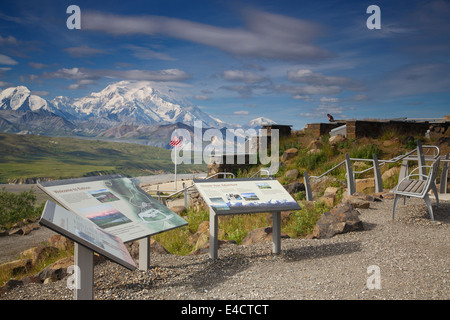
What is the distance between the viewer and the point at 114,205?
4250 millimetres

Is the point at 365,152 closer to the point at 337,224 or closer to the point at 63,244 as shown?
the point at 337,224

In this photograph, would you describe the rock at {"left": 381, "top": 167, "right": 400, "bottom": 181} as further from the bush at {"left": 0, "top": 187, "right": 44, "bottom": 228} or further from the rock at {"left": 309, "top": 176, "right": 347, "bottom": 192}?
Answer: the bush at {"left": 0, "top": 187, "right": 44, "bottom": 228}

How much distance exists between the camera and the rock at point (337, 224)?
5844 mm

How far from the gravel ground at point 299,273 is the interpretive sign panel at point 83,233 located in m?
1.04

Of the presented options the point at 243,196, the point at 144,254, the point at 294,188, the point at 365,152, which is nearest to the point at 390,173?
the point at 365,152

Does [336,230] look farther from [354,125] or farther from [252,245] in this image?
[354,125]

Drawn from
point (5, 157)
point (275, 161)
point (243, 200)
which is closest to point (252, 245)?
point (243, 200)

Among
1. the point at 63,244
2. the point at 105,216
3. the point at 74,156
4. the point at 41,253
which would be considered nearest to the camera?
the point at 105,216

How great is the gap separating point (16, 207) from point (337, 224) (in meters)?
15.4

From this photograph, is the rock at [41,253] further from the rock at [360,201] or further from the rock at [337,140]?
the rock at [337,140]

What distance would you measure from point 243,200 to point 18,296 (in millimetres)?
2726

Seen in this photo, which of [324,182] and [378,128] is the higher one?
[378,128]

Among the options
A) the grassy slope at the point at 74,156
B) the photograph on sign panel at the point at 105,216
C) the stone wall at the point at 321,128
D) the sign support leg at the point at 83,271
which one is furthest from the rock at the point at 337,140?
the grassy slope at the point at 74,156

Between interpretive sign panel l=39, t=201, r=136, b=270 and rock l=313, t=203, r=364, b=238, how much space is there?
366 centimetres
